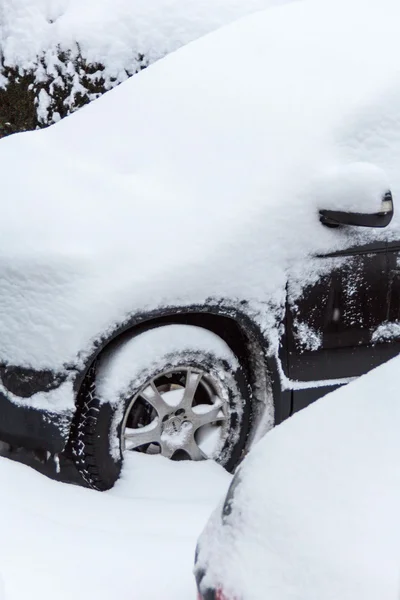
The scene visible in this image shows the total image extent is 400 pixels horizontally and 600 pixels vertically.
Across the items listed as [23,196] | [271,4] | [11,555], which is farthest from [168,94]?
[271,4]

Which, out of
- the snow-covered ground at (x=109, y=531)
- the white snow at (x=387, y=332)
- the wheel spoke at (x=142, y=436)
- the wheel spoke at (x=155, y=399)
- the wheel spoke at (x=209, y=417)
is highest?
the white snow at (x=387, y=332)

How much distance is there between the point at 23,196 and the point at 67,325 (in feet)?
2.22

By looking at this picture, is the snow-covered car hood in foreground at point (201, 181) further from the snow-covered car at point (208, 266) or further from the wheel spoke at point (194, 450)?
the wheel spoke at point (194, 450)

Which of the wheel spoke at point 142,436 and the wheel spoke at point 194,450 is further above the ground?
the wheel spoke at point 142,436

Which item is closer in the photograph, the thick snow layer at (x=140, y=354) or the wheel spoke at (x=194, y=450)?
the thick snow layer at (x=140, y=354)

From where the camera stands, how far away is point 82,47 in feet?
24.3

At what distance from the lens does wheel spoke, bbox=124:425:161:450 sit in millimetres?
3277

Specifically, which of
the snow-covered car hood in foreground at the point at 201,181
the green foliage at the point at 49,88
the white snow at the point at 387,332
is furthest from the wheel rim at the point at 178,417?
the green foliage at the point at 49,88

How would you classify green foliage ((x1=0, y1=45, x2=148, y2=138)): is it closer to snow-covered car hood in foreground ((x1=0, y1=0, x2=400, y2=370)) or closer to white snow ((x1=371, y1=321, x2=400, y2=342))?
snow-covered car hood in foreground ((x1=0, y1=0, x2=400, y2=370))

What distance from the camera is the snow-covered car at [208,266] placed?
3.17 metres

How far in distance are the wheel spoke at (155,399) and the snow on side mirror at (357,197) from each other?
939mm

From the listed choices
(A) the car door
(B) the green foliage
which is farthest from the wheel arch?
(B) the green foliage

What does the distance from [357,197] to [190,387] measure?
964 millimetres

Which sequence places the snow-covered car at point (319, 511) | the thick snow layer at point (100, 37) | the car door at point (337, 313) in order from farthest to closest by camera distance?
the thick snow layer at point (100, 37) → the car door at point (337, 313) → the snow-covered car at point (319, 511)
